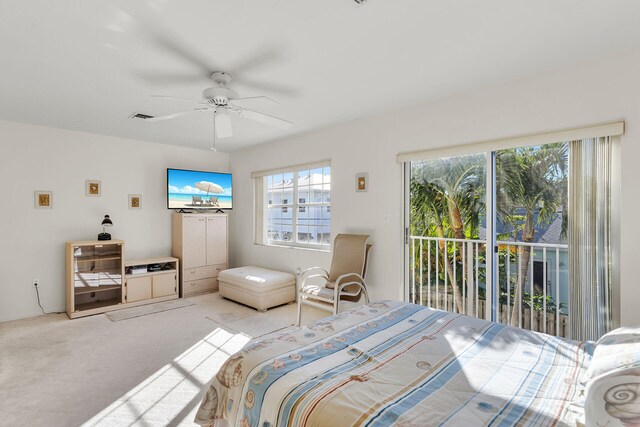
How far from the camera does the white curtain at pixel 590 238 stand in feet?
7.91

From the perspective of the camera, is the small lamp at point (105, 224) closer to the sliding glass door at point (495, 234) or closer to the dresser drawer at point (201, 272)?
the dresser drawer at point (201, 272)

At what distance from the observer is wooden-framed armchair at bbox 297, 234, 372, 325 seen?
11.6 feet

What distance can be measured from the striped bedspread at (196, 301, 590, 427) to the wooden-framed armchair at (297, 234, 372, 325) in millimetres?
1520

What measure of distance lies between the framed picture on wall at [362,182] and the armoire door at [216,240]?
2.70m

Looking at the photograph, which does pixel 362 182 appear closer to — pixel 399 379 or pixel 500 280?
pixel 500 280

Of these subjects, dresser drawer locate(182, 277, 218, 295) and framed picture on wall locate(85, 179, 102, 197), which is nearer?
framed picture on wall locate(85, 179, 102, 197)

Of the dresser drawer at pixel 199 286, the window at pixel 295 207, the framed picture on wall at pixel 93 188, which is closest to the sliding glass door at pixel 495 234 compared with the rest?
the window at pixel 295 207

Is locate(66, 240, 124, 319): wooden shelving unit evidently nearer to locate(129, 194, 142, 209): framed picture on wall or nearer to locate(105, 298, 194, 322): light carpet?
locate(105, 298, 194, 322): light carpet

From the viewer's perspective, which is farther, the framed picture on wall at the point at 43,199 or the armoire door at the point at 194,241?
the armoire door at the point at 194,241

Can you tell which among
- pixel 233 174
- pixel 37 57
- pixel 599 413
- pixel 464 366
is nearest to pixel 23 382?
pixel 37 57

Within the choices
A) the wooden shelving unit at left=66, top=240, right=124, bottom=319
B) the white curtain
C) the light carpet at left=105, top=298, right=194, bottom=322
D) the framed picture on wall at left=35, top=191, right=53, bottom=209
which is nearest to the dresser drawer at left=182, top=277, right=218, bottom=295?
the light carpet at left=105, top=298, right=194, bottom=322

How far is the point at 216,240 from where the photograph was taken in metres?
5.52

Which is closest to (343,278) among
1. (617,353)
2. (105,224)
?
(617,353)

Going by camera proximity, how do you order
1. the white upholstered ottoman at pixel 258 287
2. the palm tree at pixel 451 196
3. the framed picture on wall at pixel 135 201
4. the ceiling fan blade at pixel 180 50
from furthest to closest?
the framed picture on wall at pixel 135 201
the white upholstered ottoman at pixel 258 287
the palm tree at pixel 451 196
the ceiling fan blade at pixel 180 50
